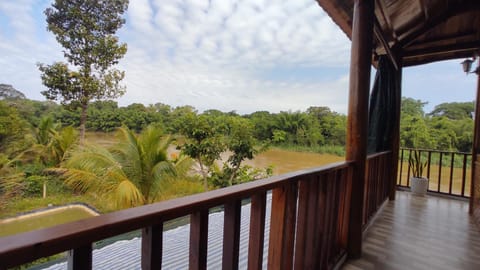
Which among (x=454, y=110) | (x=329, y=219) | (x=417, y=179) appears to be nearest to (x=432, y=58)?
(x=417, y=179)

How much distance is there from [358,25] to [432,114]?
8634mm

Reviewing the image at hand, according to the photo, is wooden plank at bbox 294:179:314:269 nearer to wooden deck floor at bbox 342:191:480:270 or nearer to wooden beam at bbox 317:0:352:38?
wooden deck floor at bbox 342:191:480:270

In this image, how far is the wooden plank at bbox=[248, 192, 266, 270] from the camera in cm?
94

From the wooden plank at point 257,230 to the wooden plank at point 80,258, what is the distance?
574 millimetres

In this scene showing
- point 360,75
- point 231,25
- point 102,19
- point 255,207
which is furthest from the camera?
point 231,25

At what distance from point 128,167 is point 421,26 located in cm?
556

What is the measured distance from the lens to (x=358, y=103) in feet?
6.21

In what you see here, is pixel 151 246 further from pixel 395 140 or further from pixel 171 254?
pixel 395 140

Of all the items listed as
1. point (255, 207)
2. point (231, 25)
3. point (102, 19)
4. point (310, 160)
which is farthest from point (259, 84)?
point (255, 207)

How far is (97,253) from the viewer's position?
6.80 ft

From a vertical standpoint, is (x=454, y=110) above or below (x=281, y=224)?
above

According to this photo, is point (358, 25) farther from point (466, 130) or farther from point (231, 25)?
point (231, 25)

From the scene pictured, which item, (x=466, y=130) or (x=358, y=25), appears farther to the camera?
(x=466, y=130)

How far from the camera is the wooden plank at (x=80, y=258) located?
0.45 m
